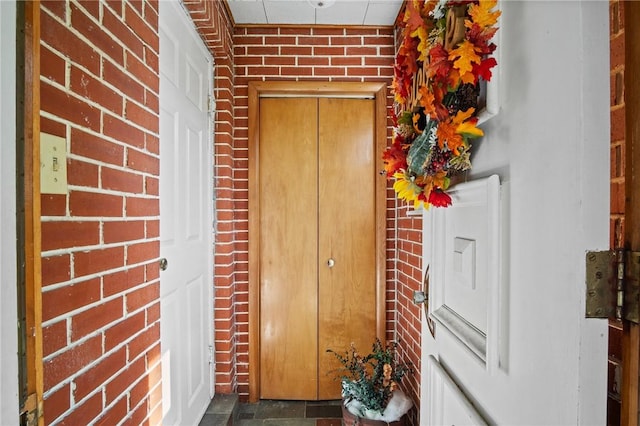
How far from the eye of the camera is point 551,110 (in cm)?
51

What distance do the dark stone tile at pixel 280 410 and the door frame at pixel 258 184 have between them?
100 millimetres

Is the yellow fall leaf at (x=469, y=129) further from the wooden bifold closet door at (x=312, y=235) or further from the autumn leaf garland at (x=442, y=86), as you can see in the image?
the wooden bifold closet door at (x=312, y=235)

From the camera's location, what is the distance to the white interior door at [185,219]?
5.17 ft

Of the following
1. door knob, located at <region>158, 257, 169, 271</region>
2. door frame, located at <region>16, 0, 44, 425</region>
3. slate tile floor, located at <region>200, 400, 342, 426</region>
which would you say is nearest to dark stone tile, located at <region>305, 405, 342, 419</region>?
slate tile floor, located at <region>200, 400, 342, 426</region>

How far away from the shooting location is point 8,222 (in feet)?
2.12

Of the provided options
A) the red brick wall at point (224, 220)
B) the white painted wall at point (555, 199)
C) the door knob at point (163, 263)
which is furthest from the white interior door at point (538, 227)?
the red brick wall at point (224, 220)

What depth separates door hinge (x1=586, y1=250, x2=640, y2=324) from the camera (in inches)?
18.1

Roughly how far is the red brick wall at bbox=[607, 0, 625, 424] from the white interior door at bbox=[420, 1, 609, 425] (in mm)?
157

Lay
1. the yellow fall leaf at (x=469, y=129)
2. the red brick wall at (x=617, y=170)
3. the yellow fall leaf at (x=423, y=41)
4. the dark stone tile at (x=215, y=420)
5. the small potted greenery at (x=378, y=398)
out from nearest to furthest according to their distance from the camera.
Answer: the red brick wall at (x=617, y=170), the yellow fall leaf at (x=469, y=129), the yellow fall leaf at (x=423, y=41), the small potted greenery at (x=378, y=398), the dark stone tile at (x=215, y=420)

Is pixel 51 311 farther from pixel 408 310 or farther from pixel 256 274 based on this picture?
pixel 408 310

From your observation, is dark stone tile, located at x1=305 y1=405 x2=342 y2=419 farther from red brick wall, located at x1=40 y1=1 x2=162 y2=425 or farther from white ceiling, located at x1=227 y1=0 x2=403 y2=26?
white ceiling, located at x1=227 y1=0 x2=403 y2=26

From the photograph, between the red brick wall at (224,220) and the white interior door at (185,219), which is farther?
the red brick wall at (224,220)

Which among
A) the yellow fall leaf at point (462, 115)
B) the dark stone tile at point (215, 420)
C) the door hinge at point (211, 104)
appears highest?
the door hinge at point (211, 104)

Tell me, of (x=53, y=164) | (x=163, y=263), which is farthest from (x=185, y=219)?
(x=53, y=164)
